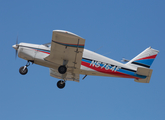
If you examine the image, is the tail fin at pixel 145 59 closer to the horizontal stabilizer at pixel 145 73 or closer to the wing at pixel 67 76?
the horizontal stabilizer at pixel 145 73

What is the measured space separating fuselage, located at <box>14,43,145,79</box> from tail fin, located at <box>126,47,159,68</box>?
0.57 meters

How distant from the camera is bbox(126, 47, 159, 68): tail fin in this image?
12.5m

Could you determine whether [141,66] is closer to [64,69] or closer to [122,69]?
[122,69]

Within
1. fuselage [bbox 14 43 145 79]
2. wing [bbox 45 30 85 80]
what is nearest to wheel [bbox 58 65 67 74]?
wing [bbox 45 30 85 80]

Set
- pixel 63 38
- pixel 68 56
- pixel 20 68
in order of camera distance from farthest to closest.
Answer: pixel 20 68 < pixel 68 56 < pixel 63 38

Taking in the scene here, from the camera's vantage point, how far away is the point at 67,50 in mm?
11062

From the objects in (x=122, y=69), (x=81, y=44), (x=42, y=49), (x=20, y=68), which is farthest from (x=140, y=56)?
(x=20, y=68)

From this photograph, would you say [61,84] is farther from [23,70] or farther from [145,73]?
[145,73]

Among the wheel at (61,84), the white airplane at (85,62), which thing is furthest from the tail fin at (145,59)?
the wheel at (61,84)

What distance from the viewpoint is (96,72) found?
39.5 feet

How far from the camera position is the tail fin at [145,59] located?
12.5 meters

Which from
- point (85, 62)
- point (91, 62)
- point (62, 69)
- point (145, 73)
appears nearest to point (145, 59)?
point (145, 73)

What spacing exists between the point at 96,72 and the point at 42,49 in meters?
2.98

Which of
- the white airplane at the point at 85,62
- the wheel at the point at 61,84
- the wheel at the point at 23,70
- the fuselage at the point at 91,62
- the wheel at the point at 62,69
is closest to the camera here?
the white airplane at the point at 85,62
